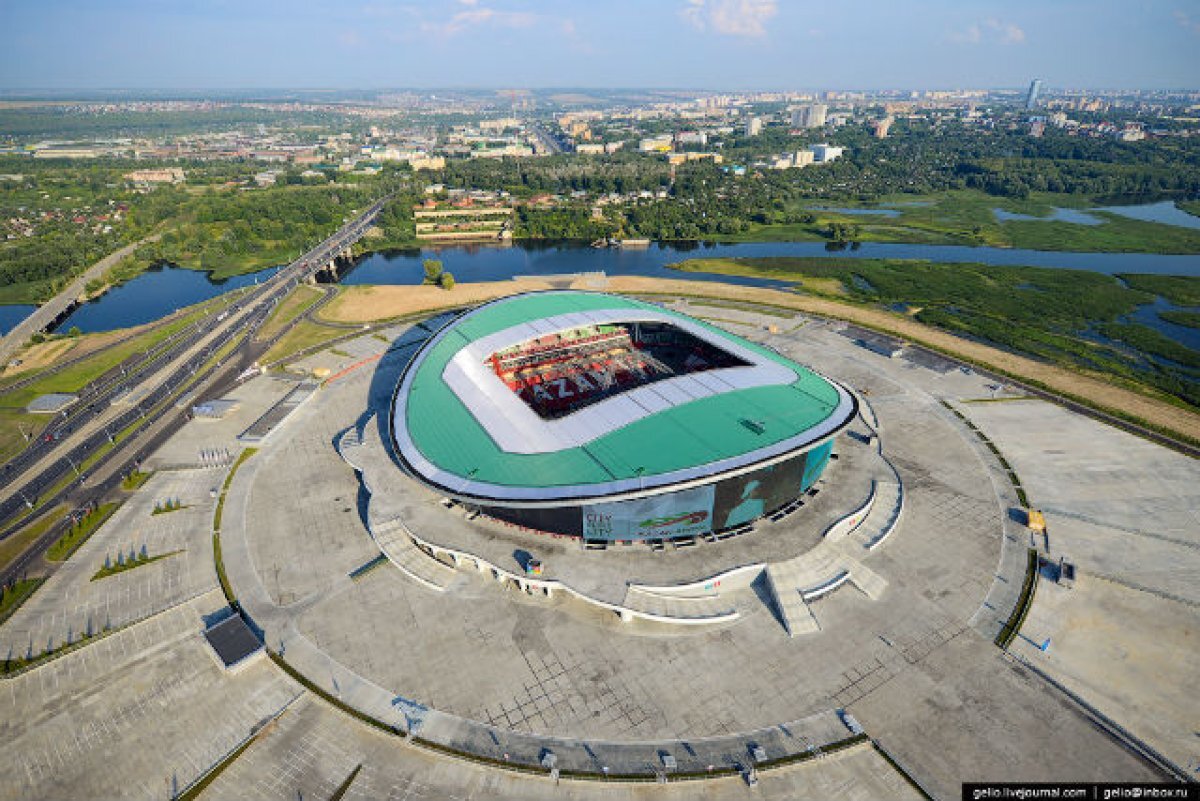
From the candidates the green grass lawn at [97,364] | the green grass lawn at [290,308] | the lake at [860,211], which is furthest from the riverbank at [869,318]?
the lake at [860,211]

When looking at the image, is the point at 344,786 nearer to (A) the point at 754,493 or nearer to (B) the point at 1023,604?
(A) the point at 754,493

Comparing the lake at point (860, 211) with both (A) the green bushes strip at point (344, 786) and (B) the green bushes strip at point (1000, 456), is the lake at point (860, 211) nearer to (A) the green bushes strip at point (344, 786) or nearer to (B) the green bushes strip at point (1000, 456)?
(B) the green bushes strip at point (1000, 456)

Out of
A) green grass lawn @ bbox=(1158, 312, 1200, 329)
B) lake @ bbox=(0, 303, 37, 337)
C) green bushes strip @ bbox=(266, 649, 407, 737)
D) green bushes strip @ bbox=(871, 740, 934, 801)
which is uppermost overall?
lake @ bbox=(0, 303, 37, 337)

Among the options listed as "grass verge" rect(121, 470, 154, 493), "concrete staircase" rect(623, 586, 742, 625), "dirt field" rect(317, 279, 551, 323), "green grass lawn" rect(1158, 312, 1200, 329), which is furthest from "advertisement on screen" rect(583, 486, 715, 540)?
"green grass lawn" rect(1158, 312, 1200, 329)

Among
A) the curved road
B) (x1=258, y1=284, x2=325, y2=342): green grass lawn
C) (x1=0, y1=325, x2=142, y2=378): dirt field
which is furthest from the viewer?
(x1=258, y1=284, x2=325, y2=342): green grass lawn

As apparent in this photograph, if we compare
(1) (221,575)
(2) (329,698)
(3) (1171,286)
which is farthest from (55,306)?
(3) (1171,286)

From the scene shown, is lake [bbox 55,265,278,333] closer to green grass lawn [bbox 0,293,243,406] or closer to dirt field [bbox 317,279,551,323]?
green grass lawn [bbox 0,293,243,406]

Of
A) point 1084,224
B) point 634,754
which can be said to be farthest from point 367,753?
point 1084,224
